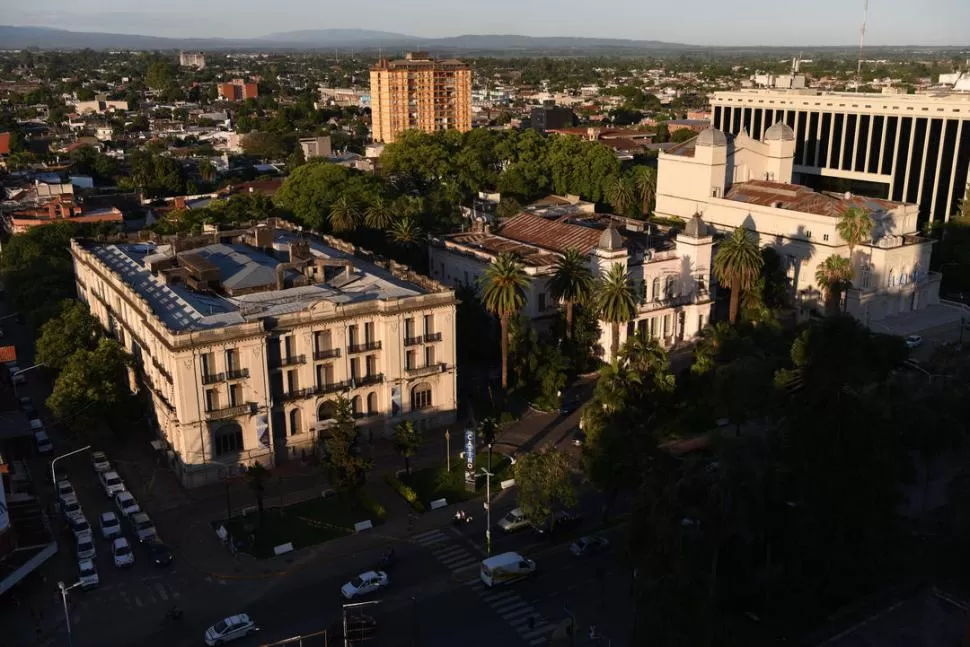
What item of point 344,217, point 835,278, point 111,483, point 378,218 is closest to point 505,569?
point 111,483

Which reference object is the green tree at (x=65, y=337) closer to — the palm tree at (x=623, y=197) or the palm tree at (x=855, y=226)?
the palm tree at (x=855, y=226)

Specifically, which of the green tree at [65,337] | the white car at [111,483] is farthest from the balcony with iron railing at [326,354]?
the green tree at [65,337]

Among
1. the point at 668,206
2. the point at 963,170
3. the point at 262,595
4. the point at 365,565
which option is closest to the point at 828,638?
the point at 365,565

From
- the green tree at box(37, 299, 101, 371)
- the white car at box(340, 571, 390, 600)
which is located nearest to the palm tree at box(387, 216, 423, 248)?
the green tree at box(37, 299, 101, 371)

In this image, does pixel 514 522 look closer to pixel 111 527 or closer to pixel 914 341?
pixel 111 527

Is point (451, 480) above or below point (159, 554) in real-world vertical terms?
below

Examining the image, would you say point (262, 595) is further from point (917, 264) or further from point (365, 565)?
point (917, 264)
